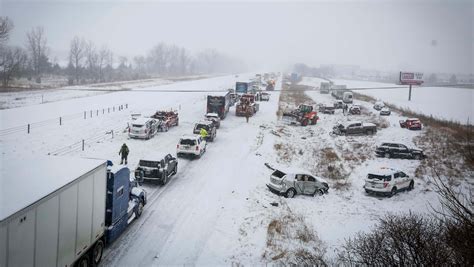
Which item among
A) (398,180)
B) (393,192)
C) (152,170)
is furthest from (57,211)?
(398,180)

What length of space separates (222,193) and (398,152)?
20846 mm

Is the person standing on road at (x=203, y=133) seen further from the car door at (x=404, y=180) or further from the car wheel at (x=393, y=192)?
the car door at (x=404, y=180)

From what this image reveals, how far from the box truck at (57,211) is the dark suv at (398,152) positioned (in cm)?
2754

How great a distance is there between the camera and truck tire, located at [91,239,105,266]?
40.8 ft

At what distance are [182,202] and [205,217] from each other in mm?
2291

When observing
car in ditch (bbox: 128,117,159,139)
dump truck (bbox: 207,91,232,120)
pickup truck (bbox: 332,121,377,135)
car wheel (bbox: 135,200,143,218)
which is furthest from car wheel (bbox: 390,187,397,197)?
dump truck (bbox: 207,91,232,120)

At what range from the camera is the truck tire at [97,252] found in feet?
40.8

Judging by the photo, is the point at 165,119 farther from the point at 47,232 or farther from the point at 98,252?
the point at 47,232

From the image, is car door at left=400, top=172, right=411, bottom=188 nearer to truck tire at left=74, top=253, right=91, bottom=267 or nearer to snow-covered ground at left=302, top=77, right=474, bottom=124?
truck tire at left=74, top=253, right=91, bottom=267

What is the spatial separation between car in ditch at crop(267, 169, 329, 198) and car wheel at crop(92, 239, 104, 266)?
37.7ft

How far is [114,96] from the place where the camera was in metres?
70.5

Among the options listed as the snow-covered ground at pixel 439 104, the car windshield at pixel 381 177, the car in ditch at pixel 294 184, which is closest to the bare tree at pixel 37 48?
the snow-covered ground at pixel 439 104

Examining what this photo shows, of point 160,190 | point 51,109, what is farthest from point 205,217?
point 51,109

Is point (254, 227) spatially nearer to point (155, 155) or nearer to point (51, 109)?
point (155, 155)
